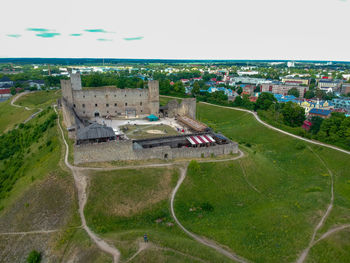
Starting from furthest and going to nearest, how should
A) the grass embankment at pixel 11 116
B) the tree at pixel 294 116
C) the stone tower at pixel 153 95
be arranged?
the tree at pixel 294 116 → the grass embankment at pixel 11 116 → the stone tower at pixel 153 95

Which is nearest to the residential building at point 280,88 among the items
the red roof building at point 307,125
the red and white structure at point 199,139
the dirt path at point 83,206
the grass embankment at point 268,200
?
the red roof building at point 307,125

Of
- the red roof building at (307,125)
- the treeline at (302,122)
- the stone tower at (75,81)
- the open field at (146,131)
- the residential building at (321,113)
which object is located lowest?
the red roof building at (307,125)

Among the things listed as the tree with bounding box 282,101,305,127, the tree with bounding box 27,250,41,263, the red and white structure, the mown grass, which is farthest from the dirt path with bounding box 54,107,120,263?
the tree with bounding box 282,101,305,127

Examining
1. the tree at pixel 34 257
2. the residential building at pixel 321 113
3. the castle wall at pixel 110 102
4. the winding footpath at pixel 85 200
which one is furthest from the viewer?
the residential building at pixel 321 113

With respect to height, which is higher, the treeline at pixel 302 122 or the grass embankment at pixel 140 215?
the treeline at pixel 302 122

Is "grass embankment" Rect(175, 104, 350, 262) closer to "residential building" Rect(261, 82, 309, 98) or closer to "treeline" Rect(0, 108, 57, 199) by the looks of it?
"treeline" Rect(0, 108, 57, 199)

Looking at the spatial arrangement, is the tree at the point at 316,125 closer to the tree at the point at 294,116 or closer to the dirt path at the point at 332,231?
the tree at the point at 294,116

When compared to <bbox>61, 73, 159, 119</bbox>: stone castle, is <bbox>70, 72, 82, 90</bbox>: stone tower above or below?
above

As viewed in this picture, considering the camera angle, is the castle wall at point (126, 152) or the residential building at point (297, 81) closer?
the castle wall at point (126, 152)
